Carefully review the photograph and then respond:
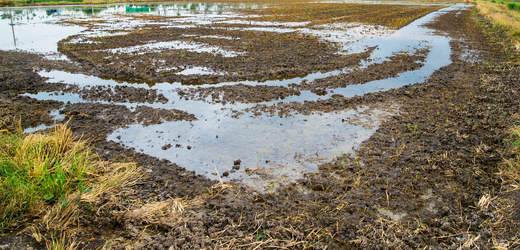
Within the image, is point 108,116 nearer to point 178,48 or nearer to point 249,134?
point 249,134

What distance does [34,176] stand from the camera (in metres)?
3.96

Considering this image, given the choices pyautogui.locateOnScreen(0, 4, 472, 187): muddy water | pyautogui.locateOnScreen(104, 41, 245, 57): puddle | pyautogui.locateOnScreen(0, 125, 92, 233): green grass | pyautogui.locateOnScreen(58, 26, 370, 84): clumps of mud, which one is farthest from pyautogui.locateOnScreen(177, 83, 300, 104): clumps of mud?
pyautogui.locateOnScreen(104, 41, 245, 57): puddle

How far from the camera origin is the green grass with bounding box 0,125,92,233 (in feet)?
11.6

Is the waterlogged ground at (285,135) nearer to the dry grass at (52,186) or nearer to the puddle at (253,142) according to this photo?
the puddle at (253,142)

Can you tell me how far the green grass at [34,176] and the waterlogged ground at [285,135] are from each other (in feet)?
2.15

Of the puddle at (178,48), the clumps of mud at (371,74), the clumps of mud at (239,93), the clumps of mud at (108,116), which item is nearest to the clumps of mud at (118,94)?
the clumps of mud at (108,116)

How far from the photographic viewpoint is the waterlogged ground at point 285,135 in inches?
151

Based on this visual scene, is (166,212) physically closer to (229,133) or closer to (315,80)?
(229,133)

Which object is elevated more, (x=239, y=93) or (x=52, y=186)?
(x=239, y=93)

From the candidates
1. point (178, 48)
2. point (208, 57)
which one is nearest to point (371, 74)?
point (208, 57)

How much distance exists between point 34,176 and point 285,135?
14.8 feet

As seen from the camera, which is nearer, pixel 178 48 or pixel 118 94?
pixel 118 94

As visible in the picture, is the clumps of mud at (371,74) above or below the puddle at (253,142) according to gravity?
above

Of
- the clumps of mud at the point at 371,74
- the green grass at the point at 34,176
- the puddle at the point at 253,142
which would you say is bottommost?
the puddle at the point at 253,142
